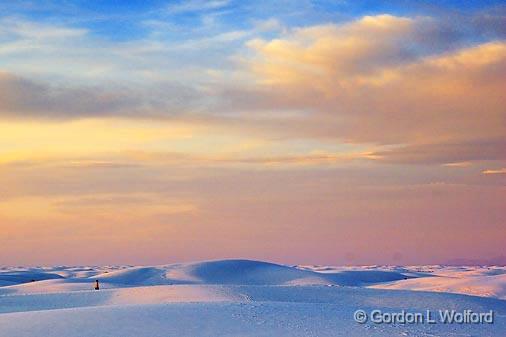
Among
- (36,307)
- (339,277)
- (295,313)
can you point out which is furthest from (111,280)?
(295,313)

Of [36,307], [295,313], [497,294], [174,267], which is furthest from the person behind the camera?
[174,267]

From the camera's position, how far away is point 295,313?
1162cm

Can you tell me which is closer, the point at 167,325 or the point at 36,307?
the point at 167,325

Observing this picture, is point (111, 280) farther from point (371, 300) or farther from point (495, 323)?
point (495, 323)

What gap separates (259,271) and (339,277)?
4.56 metres

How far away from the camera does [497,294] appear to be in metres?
26.0

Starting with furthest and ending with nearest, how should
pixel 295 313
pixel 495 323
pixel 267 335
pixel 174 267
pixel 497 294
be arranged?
pixel 174 267 → pixel 497 294 → pixel 495 323 → pixel 295 313 → pixel 267 335

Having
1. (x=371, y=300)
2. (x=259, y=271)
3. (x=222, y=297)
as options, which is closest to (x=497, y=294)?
(x=371, y=300)

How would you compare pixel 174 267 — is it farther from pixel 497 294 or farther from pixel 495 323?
pixel 495 323

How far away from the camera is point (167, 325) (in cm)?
1038

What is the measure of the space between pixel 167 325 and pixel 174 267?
101 ft

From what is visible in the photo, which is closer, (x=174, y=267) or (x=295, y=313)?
(x=295, y=313)

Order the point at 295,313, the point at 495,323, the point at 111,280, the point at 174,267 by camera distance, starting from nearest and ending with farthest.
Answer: the point at 295,313 < the point at 495,323 < the point at 111,280 < the point at 174,267

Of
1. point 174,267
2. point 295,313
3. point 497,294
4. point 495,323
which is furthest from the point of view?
point 174,267
